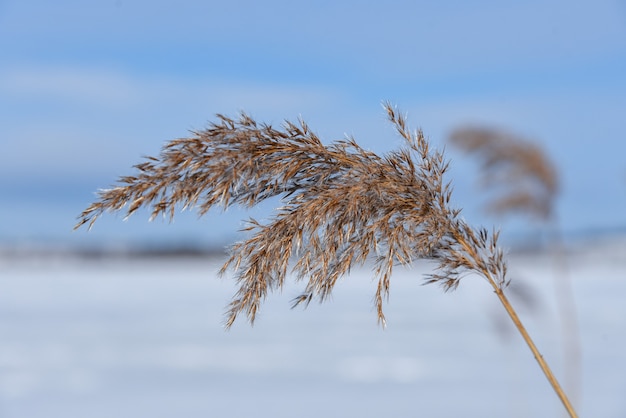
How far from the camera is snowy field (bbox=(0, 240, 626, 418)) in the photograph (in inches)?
376

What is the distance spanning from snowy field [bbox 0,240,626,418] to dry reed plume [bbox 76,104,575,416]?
3336 millimetres

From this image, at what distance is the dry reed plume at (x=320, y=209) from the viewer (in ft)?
6.15

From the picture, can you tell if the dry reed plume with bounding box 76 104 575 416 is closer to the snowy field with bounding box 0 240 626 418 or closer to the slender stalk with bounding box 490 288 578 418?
the slender stalk with bounding box 490 288 578 418

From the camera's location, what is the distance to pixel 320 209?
190 cm

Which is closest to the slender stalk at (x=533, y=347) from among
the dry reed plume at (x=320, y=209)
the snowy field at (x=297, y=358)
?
the dry reed plume at (x=320, y=209)

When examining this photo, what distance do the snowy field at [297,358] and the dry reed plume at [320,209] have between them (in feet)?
10.9

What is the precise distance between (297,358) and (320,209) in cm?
1061

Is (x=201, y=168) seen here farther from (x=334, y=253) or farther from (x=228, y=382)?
(x=228, y=382)

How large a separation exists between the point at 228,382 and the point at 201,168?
9.57 m

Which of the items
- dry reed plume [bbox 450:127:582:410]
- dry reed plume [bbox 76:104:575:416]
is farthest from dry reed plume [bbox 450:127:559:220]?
dry reed plume [bbox 76:104:575:416]

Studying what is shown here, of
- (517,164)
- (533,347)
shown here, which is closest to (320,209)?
(533,347)

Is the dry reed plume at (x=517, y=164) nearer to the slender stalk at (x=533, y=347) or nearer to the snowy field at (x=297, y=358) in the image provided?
the snowy field at (x=297, y=358)

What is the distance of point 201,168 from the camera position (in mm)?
1854

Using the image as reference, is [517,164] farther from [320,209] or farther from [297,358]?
[297,358]
